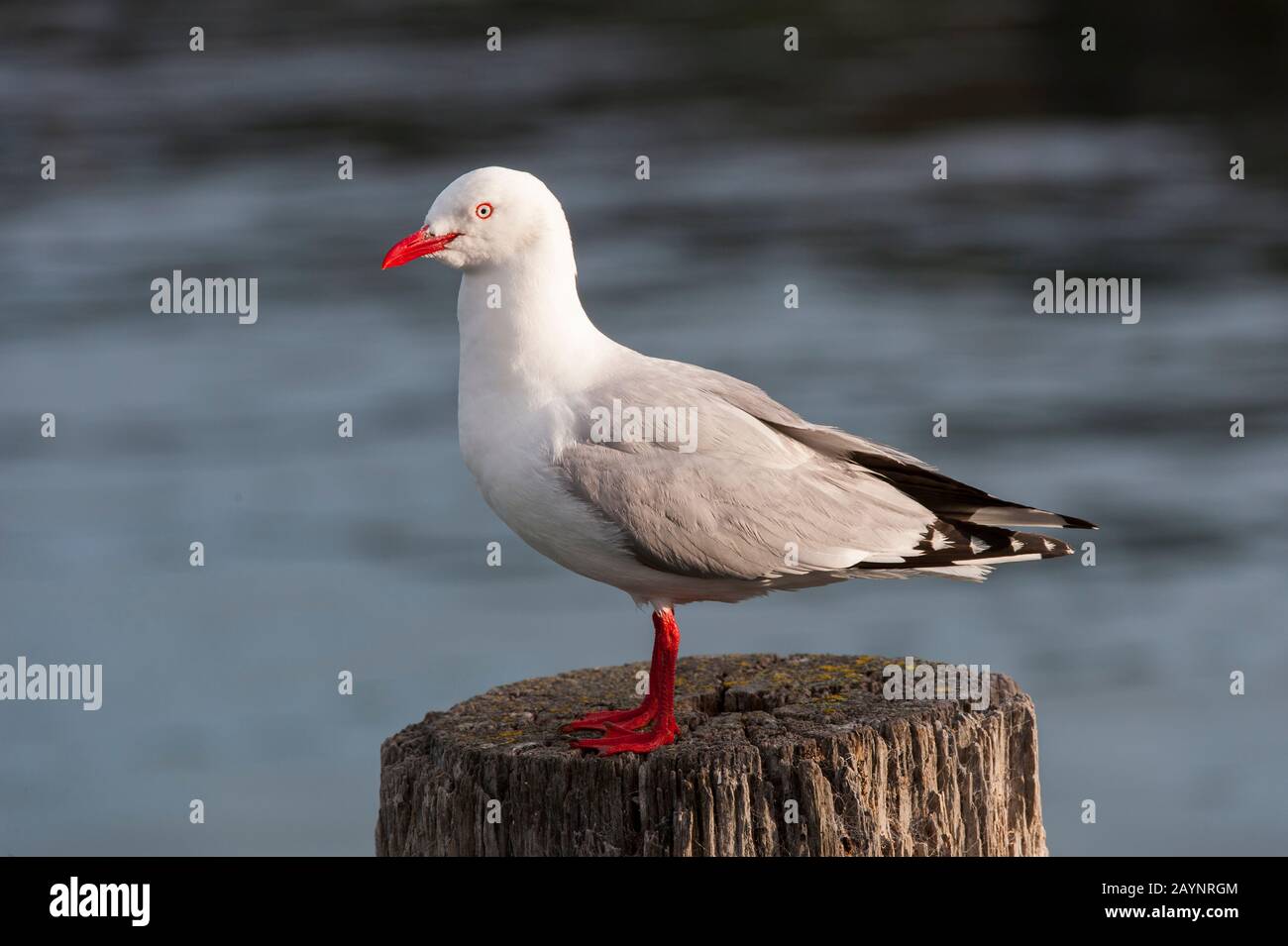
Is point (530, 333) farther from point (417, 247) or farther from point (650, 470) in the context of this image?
point (650, 470)

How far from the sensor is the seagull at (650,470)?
6.82 metres

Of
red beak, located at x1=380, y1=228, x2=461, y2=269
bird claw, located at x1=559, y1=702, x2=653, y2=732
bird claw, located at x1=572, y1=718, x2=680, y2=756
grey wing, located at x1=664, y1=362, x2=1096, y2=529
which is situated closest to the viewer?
bird claw, located at x1=572, y1=718, x2=680, y2=756

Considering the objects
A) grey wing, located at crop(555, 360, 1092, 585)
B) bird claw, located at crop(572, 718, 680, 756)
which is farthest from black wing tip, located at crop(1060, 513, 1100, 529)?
bird claw, located at crop(572, 718, 680, 756)

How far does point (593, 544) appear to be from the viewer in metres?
6.88

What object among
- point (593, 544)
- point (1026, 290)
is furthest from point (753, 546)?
point (1026, 290)

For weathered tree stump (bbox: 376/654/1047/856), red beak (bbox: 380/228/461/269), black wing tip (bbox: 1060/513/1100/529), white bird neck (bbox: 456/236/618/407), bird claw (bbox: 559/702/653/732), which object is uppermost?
red beak (bbox: 380/228/461/269)

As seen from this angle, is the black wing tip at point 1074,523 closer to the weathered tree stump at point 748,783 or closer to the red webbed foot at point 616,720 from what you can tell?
the weathered tree stump at point 748,783

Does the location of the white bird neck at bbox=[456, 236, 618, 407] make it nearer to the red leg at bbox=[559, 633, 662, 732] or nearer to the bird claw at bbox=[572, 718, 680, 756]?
the red leg at bbox=[559, 633, 662, 732]

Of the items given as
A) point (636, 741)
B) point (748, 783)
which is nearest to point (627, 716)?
point (636, 741)

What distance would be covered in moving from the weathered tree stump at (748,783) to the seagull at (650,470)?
0.37 meters

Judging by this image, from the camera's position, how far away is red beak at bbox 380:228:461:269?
6.88 meters

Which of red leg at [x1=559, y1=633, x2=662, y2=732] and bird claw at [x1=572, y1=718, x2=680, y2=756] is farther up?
red leg at [x1=559, y1=633, x2=662, y2=732]

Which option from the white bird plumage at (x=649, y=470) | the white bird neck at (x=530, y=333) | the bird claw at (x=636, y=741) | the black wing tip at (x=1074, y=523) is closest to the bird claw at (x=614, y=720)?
the bird claw at (x=636, y=741)
